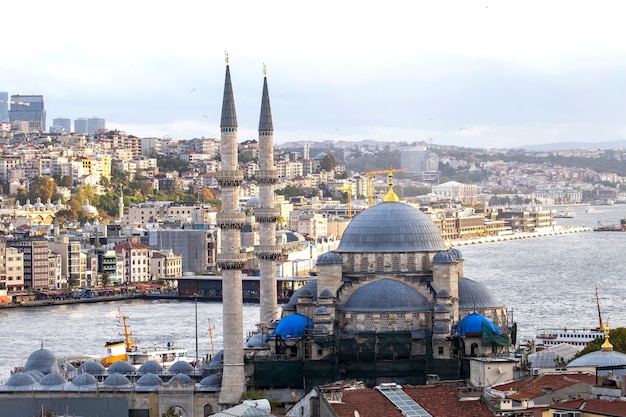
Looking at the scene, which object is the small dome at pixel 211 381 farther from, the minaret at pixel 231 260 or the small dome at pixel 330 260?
the small dome at pixel 330 260

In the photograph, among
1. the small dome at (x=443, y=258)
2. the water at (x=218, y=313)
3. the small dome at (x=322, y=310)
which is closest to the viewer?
the small dome at (x=322, y=310)

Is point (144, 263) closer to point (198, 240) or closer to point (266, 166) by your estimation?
point (198, 240)

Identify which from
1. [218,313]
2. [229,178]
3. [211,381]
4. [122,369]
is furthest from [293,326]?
[218,313]

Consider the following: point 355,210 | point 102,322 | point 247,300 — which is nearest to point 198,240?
point 247,300

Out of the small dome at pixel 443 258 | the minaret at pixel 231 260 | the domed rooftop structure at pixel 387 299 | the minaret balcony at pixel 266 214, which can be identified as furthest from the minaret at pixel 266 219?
the small dome at pixel 443 258

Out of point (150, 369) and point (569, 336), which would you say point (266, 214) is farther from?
point (569, 336)

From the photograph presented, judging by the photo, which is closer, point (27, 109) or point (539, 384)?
point (539, 384)
